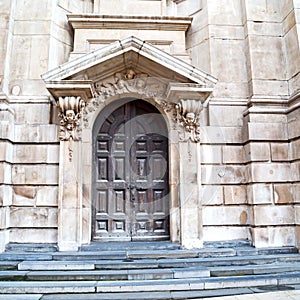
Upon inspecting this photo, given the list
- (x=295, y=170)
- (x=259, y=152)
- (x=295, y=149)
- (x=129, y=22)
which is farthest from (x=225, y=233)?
(x=129, y=22)

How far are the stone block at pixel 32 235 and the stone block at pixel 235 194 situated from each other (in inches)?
155

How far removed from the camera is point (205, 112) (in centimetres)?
714

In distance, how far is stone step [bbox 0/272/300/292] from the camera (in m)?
4.66

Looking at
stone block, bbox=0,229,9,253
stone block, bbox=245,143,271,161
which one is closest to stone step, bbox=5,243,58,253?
stone block, bbox=0,229,9,253

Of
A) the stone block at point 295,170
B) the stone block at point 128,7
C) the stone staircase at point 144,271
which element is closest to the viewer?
the stone staircase at point 144,271

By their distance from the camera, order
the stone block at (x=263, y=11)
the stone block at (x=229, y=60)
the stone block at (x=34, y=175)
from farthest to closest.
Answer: the stone block at (x=263, y=11)
the stone block at (x=229, y=60)
the stone block at (x=34, y=175)

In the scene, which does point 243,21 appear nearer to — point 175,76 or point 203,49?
point 203,49

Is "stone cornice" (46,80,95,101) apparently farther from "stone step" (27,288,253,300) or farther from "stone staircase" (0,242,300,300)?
"stone step" (27,288,253,300)

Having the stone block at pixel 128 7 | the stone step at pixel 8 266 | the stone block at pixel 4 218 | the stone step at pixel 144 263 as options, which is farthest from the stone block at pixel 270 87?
the stone step at pixel 8 266

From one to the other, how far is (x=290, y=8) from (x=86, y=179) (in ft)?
20.9

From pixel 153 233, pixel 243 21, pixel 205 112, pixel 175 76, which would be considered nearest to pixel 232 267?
pixel 153 233

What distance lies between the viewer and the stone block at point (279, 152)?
6682mm

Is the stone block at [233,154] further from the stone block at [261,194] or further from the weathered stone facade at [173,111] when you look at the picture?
the stone block at [261,194]

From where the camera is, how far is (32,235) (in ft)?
21.1
